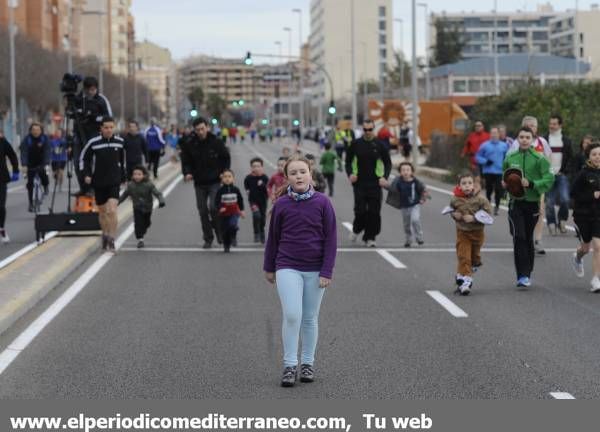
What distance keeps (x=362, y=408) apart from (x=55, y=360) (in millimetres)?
2979

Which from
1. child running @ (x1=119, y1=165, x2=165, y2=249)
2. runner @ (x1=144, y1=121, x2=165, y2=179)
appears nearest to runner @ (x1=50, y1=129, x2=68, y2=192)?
runner @ (x1=144, y1=121, x2=165, y2=179)

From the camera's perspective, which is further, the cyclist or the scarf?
the cyclist

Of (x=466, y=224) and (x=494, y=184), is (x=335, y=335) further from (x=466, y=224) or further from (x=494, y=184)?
(x=494, y=184)

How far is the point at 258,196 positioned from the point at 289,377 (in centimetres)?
1159

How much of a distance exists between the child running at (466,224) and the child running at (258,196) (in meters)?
6.26

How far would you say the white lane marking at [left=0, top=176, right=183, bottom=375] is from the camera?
1079cm

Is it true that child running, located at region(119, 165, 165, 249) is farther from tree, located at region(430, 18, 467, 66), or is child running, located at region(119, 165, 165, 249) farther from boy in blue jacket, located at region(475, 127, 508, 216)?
tree, located at region(430, 18, 467, 66)

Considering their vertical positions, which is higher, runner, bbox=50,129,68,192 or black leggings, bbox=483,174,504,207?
runner, bbox=50,129,68,192

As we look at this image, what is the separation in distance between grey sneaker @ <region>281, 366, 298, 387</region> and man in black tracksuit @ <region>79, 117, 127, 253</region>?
32.7 feet

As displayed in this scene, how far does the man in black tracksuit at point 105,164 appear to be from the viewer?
19000mm

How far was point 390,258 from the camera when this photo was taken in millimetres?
18766

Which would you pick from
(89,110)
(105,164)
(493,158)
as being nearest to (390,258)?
(105,164)

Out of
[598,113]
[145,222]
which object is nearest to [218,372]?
[145,222]

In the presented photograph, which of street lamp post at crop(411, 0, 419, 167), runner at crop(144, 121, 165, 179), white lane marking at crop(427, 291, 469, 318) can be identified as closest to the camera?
white lane marking at crop(427, 291, 469, 318)
